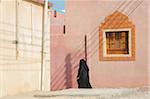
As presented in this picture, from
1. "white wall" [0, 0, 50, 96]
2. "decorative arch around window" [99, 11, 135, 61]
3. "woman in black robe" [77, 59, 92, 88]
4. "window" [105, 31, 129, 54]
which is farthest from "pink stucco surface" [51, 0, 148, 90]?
"white wall" [0, 0, 50, 96]

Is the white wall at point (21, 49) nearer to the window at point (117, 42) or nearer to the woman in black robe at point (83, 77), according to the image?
the woman in black robe at point (83, 77)

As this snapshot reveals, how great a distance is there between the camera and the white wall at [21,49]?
1189 cm

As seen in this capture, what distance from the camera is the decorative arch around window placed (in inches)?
750

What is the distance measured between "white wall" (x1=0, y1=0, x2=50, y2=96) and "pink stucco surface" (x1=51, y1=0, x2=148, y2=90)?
5548mm

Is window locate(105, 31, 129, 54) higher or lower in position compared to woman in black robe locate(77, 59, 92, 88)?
higher

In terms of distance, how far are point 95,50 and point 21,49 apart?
7.37 m

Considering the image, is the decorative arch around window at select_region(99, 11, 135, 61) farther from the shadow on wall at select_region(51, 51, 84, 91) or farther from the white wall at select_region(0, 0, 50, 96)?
the white wall at select_region(0, 0, 50, 96)

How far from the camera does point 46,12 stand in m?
14.3

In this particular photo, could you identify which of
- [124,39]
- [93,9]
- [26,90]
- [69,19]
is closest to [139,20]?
[124,39]

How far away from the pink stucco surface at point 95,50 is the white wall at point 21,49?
5.55m

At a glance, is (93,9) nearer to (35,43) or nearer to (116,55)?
(116,55)

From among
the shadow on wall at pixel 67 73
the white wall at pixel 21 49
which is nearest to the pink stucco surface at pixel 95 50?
the shadow on wall at pixel 67 73

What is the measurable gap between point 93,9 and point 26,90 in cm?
794

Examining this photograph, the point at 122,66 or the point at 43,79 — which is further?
the point at 122,66
